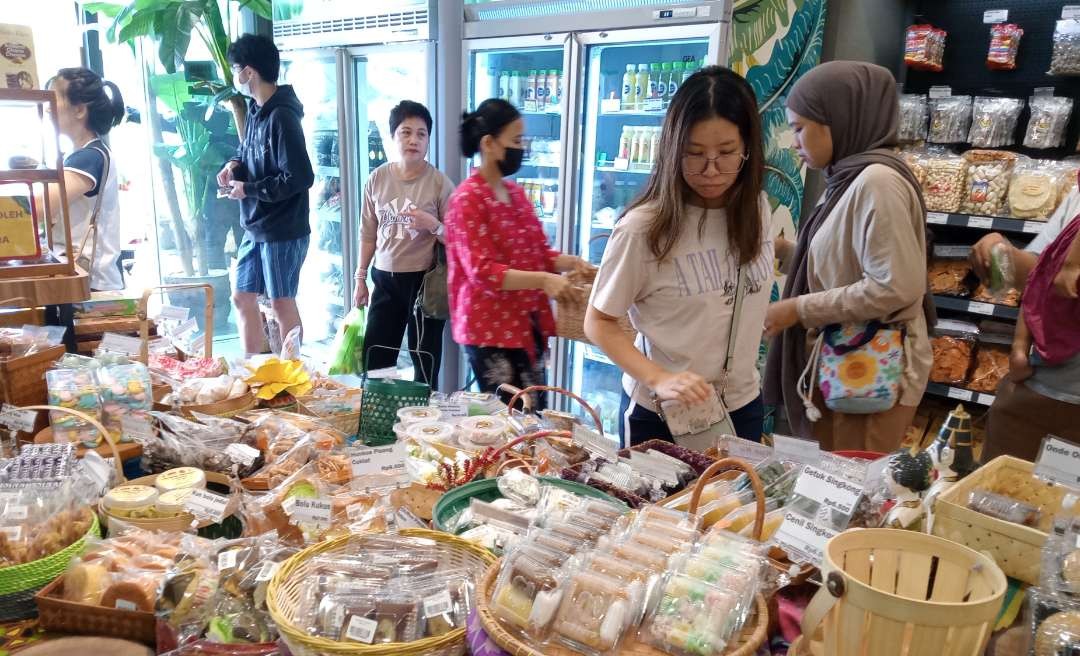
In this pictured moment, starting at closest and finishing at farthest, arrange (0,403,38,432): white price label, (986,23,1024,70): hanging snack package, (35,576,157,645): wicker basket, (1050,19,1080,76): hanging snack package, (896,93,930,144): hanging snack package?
1. (35,576,157,645): wicker basket
2. (0,403,38,432): white price label
3. (1050,19,1080,76): hanging snack package
4. (986,23,1024,70): hanging snack package
5. (896,93,930,144): hanging snack package

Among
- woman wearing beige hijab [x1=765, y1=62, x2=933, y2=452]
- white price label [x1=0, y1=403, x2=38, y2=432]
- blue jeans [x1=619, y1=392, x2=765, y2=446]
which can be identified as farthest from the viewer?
woman wearing beige hijab [x1=765, y1=62, x2=933, y2=452]

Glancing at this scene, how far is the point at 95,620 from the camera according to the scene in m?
1.33

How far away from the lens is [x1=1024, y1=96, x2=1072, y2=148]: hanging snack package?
11.0ft

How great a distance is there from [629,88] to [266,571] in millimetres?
3133

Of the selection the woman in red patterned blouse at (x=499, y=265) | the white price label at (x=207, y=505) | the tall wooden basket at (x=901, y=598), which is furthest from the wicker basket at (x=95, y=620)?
the woman in red patterned blouse at (x=499, y=265)

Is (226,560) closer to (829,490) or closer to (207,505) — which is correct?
(207,505)

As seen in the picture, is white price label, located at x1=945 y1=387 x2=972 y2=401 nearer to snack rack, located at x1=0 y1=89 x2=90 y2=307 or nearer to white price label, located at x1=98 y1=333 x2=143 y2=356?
white price label, located at x1=98 y1=333 x2=143 y2=356

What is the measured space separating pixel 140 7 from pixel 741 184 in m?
5.17

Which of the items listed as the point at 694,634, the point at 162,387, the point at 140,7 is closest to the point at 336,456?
the point at 162,387

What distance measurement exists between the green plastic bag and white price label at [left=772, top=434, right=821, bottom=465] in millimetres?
3275

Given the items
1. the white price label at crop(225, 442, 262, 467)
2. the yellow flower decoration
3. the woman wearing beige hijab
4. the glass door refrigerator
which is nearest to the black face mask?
the glass door refrigerator

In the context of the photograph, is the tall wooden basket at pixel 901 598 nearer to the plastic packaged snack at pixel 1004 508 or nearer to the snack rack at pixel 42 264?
the plastic packaged snack at pixel 1004 508

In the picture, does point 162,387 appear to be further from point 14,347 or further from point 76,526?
point 76,526

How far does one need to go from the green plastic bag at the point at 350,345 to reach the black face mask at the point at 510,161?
1.73 metres
